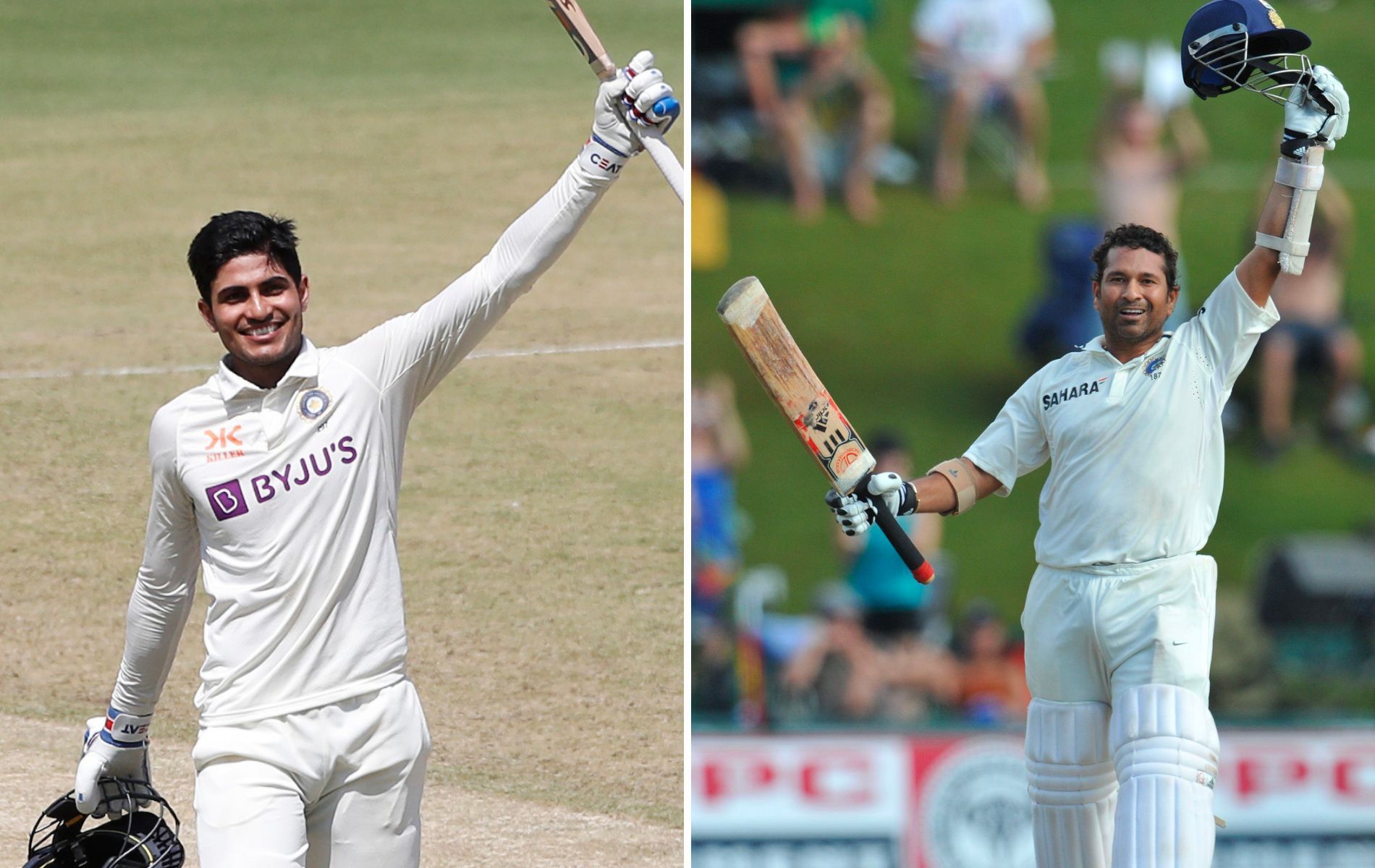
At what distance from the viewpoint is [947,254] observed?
423 inches

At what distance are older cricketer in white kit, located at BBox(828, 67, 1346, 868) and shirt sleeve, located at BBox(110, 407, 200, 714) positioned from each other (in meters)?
1.55

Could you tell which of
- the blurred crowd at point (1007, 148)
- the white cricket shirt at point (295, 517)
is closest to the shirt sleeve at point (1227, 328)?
the white cricket shirt at point (295, 517)

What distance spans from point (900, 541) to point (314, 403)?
1.56 m

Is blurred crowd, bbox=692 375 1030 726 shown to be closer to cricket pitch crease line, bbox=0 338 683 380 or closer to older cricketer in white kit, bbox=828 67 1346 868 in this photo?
cricket pitch crease line, bbox=0 338 683 380

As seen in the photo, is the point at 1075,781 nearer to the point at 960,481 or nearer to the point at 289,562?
the point at 960,481

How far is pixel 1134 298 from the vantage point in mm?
4609

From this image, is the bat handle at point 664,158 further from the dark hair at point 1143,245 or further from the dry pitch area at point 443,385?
the dry pitch area at point 443,385

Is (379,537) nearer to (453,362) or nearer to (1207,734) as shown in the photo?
(453,362)

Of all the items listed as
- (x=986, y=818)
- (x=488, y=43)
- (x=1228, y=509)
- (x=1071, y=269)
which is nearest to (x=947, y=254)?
(x=1071, y=269)

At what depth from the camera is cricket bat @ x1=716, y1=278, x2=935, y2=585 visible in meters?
4.62

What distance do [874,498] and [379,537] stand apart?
141 cm

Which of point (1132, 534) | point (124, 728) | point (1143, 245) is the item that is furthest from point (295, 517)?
point (1143, 245)

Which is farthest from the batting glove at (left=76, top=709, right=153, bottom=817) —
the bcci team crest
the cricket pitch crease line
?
the cricket pitch crease line

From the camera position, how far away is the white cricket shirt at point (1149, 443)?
14.9 feet
